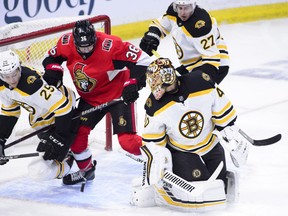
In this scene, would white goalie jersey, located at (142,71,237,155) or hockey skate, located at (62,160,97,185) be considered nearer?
white goalie jersey, located at (142,71,237,155)

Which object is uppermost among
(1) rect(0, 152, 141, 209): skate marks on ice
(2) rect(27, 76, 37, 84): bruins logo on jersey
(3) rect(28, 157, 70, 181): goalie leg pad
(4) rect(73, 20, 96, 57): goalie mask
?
(4) rect(73, 20, 96, 57): goalie mask

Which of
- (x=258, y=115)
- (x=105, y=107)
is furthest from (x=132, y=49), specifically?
(x=258, y=115)

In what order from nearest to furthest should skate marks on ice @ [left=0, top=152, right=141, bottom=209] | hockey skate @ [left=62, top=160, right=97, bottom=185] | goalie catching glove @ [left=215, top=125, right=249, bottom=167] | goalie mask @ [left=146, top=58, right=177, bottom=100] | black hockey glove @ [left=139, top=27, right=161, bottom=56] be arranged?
goalie mask @ [left=146, top=58, right=177, bottom=100]
goalie catching glove @ [left=215, top=125, right=249, bottom=167]
skate marks on ice @ [left=0, top=152, right=141, bottom=209]
hockey skate @ [left=62, top=160, right=97, bottom=185]
black hockey glove @ [left=139, top=27, right=161, bottom=56]

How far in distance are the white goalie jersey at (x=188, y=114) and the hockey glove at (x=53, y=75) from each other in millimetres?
617

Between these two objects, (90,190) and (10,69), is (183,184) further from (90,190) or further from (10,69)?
(10,69)

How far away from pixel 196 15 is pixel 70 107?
94 centimetres

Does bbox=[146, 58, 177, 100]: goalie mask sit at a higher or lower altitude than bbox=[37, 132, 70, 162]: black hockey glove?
higher

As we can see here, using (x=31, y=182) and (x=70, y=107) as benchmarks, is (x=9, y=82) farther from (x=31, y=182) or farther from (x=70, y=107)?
(x=31, y=182)

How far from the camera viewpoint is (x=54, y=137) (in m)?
4.23

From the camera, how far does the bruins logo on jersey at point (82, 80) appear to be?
430cm

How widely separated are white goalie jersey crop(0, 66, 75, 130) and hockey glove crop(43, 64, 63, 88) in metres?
0.05

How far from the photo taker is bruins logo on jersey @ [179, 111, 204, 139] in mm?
3836

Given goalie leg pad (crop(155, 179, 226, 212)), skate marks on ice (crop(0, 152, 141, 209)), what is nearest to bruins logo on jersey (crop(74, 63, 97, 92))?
skate marks on ice (crop(0, 152, 141, 209))

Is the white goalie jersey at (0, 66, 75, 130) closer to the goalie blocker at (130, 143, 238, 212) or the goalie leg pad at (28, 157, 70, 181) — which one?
the goalie leg pad at (28, 157, 70, 181)
